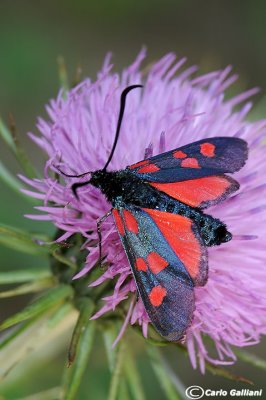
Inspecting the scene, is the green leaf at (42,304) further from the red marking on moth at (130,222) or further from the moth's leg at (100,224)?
the red marking on moth at (130,222)

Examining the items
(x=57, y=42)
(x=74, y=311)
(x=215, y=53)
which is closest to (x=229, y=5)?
(x=215, y=53)

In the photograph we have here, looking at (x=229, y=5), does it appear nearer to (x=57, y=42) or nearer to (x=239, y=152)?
→ (x=57, y=42)

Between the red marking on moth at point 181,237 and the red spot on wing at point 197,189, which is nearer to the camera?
the red marking on moth at point 181,237

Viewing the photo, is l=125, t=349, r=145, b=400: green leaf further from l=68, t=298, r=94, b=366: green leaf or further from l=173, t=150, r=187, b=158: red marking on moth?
l=173, t=150, r=187, b=158: red marking on moth

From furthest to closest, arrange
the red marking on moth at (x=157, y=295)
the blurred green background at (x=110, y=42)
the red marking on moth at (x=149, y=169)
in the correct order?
the blurred green background at (x=110, y=42)
the red marking on moth at (x=149, y=169)
the red marking on moth at (x=157, y=295)

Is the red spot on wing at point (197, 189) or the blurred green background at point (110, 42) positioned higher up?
the blurred green background at point (110, 42)

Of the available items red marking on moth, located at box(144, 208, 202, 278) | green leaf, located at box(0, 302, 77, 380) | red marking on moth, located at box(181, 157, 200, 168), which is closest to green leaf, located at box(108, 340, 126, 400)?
green leaf, located at box(0, 302, 77, 380)
